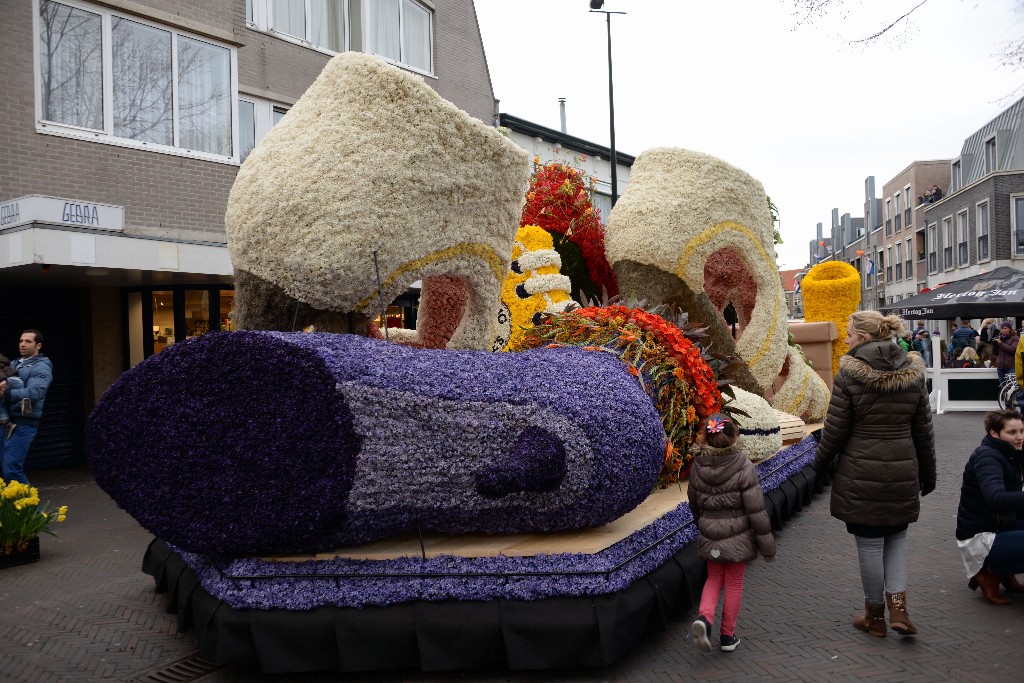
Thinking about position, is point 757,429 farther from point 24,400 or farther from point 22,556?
point 24,400

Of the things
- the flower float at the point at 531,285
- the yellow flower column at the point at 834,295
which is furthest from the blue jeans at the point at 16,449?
the yellow flower column at the point at 834,295

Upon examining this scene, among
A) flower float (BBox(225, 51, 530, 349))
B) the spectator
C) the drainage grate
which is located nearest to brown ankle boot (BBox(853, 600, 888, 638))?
flower float (BBox(225, 51, 530, 349))

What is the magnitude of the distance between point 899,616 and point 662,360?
2345 mm

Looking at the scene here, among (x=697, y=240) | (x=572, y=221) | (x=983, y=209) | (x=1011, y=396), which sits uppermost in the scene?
(x=983, y=209)

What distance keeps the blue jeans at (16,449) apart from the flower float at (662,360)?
16.1 ft

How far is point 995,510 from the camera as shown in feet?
16.2

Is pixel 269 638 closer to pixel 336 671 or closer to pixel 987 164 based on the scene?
pixel 336 671

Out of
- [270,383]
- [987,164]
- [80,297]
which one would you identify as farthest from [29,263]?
[987,164]

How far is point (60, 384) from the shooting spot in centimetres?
1153

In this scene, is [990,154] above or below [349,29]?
above

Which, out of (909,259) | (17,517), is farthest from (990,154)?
(17,517)

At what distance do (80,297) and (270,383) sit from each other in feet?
30.3

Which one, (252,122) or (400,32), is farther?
(400,32)

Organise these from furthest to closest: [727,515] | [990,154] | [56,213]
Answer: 1. [990,154]
2. [56,213]
3. [727,515]
